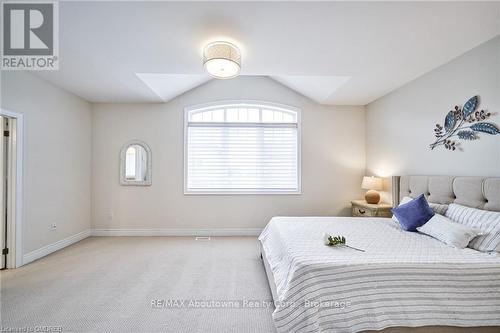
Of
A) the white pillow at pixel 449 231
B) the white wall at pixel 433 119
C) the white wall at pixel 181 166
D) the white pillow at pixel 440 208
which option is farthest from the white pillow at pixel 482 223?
the white wall at pixel 181 166

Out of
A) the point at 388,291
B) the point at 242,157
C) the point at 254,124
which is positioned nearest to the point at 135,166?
the point at 242,157

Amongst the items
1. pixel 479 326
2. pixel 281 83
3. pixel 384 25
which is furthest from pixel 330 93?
pixel 479 326

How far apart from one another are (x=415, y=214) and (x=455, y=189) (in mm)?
509

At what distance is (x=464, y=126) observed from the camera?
2.48 meters

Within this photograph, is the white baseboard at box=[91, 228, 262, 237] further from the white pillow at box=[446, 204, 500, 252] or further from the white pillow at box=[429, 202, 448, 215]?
the white pillow at box=[446, 204, 500, 252]

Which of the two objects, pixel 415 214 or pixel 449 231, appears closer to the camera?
pixel 449 231

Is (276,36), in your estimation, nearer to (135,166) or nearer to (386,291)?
(386,291)

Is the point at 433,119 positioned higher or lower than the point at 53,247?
higher

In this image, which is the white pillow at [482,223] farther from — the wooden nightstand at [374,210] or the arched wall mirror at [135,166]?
the arched wall mirror at [135,166]

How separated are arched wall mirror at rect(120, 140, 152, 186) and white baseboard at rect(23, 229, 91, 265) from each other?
1.07 meters

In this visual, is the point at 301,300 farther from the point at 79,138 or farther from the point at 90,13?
the point at 79,138

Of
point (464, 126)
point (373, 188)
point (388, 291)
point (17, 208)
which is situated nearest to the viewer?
point (388, 291)

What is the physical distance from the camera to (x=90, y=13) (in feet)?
6.23

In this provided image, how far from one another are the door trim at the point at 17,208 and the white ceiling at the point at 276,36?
2.71 ft
